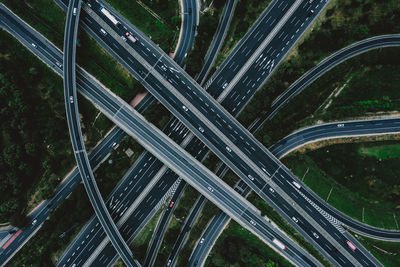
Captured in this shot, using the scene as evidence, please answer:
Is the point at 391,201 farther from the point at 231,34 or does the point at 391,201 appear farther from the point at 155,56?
the point at 155,56

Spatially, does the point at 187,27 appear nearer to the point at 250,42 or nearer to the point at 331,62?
the point at 250,42

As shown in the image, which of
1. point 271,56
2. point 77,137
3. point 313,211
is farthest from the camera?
point 271,56

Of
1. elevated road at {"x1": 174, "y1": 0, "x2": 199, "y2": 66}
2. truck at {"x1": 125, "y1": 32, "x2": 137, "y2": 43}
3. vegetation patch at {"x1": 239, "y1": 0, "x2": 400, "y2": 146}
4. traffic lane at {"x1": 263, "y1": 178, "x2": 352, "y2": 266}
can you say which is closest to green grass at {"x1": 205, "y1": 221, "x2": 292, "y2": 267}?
traffic lane at {"x1": 263, "y1": 178, "x2": 352, "y2": 266}

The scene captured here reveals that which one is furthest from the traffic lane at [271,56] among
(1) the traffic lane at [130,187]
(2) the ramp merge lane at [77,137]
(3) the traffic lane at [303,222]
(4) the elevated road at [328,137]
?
(2) the ramp merge lane at [77,137]

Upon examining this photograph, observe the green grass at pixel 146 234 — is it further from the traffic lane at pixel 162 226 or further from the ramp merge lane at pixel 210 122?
the ramp merge lane at pixel 210 122

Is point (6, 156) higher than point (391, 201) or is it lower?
lower

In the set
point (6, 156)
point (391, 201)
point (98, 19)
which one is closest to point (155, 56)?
point (98, 19)

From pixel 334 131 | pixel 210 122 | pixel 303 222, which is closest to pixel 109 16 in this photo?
pixel 210 122
